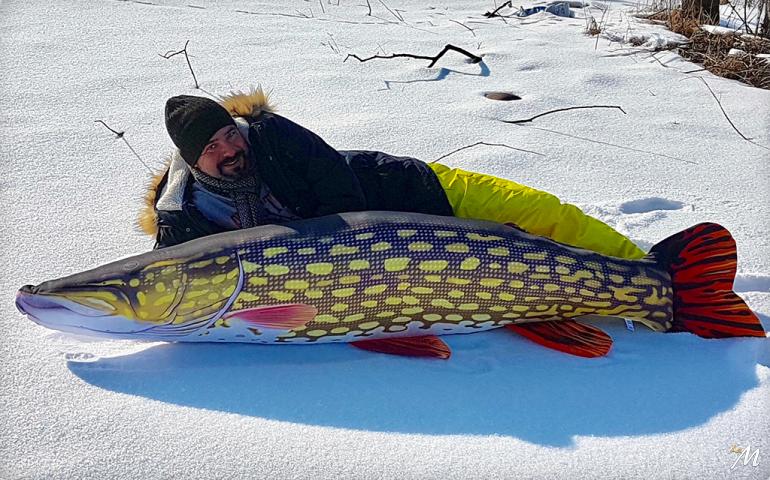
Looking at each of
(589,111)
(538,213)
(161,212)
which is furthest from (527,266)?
(589,111)

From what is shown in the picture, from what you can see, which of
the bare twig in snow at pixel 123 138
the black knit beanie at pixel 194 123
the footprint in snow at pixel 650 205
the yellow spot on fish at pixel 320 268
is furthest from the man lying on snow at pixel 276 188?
the bare twig in snow at pixel 123 138

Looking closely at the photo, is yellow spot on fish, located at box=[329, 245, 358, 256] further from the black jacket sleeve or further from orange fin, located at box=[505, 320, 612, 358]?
orange fin, located at box=[505, 320, 612, 358]

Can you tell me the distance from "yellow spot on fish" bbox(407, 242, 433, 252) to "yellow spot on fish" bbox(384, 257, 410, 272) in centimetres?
6

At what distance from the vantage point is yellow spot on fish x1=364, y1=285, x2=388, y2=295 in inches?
113

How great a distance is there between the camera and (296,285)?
2.82 meters

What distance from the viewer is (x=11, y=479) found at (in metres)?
2.30

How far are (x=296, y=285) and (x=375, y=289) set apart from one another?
11.4 inches

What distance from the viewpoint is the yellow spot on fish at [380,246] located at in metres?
2.88

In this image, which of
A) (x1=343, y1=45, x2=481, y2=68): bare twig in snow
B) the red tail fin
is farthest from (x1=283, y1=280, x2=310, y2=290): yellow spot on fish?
(x1=343, y1=45, x2=481, y2=68): bare twig in snow

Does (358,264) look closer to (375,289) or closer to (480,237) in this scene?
(375,289)

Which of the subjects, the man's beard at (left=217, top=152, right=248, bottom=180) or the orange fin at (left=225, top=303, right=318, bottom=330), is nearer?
the orange fin at (left=225, top=303, right=318, bottom=330)

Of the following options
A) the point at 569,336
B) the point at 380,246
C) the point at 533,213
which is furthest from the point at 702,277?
the point at 380,246

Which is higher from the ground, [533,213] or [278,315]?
[533,213]

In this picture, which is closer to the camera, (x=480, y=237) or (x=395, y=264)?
(x=395, y=264)
